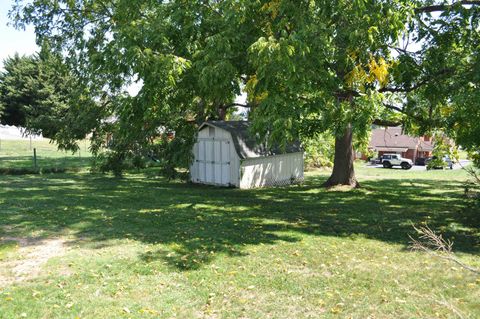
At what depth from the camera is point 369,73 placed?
479 inches

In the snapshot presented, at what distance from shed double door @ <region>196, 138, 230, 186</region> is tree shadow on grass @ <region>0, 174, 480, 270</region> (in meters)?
1.59

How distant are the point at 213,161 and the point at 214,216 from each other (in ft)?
26.5

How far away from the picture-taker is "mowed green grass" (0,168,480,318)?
18.0ft

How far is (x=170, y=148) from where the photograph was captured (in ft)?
63.7

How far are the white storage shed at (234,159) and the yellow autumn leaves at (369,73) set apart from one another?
6.00 meters

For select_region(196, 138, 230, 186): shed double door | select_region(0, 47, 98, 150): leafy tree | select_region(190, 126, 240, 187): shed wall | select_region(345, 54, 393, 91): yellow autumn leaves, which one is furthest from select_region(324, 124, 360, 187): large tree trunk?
select_region(0, 47, 98, 150): leafy tree

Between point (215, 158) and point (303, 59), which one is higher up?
point (303, 59)

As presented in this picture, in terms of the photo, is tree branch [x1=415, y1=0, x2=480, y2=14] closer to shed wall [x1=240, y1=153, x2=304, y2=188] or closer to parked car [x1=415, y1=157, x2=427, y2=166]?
shed wall [x1=240, y1=153, x2=304, y2=188]

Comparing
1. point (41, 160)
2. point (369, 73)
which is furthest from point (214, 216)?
point (41, 160)

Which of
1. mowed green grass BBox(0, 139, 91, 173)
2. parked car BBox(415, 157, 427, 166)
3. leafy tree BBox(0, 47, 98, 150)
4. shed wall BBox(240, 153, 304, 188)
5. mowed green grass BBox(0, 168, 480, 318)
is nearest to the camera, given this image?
mowed green grass BBox(0, 168, 480, 318)

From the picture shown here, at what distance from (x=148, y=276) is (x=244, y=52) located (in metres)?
7.19

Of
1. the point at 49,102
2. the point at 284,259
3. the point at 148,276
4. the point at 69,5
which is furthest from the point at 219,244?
the point at 49,102

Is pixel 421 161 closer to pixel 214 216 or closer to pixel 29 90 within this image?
pixel 29 90

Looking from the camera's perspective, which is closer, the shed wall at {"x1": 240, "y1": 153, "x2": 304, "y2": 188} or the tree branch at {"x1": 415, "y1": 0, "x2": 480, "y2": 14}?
the tree branch at {"x1": 415, "y1": 0, "x2": 480, "y2": 14}
